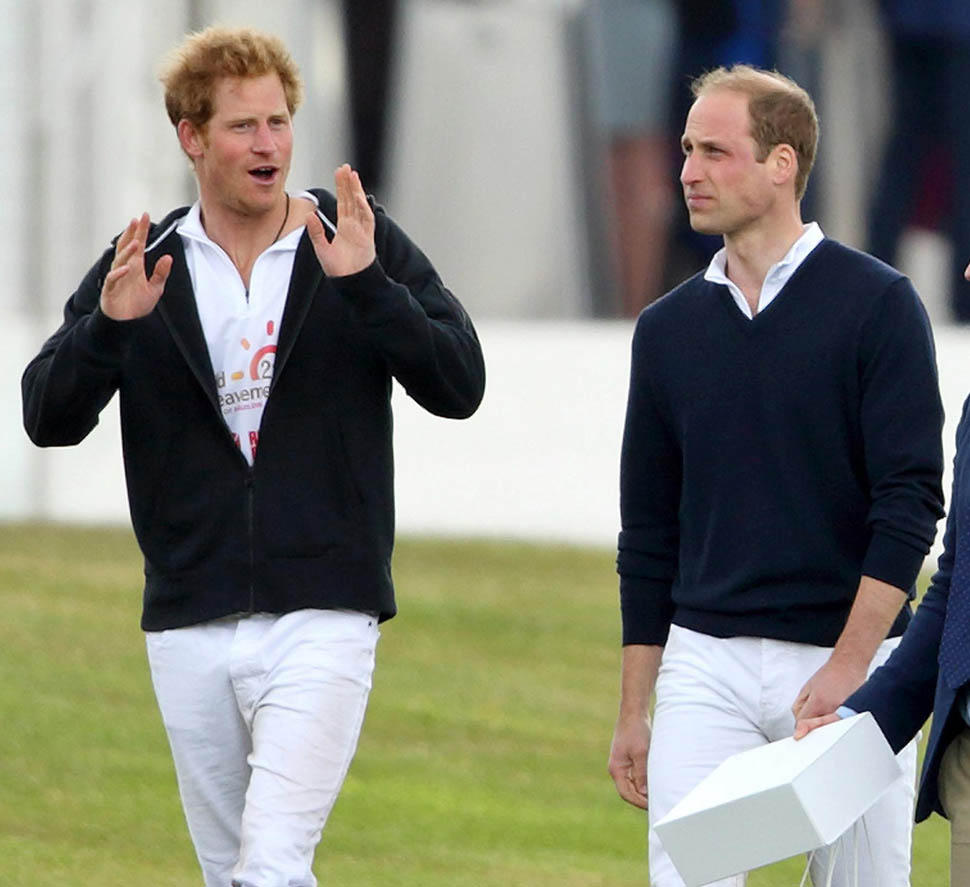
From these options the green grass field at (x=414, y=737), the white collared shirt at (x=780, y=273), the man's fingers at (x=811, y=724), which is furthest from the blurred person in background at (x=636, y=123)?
the man's fingers at (x=811, y=724)

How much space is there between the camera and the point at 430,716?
36.2ft

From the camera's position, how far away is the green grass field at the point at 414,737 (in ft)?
27.7

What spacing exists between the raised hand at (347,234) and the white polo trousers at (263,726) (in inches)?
28.7

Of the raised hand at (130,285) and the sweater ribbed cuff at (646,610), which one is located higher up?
the raised hand at (130,285)

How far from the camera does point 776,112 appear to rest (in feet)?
16.9

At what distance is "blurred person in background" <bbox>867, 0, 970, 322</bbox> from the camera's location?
16.2 meters

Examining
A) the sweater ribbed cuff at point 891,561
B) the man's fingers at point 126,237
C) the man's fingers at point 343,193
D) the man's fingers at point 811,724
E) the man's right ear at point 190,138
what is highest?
the man's right ear at point 190,138

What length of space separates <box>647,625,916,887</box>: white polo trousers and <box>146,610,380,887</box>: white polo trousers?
2.16 feet

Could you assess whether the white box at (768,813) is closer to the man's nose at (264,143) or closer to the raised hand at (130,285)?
the raised hand at (130,285)

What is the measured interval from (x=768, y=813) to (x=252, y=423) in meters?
1.61

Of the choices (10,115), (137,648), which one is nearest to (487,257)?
(10,115)

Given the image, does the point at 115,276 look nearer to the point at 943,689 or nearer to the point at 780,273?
the point at 780,273

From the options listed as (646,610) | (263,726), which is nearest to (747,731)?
(646,610)

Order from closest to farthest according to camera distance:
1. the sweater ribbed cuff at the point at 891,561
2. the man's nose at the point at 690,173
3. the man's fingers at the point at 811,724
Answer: the man's fingers at the point at 811,724 < the sweater ribbed cuff at the point at 891,561 < the man's nose at the point at 690,173
